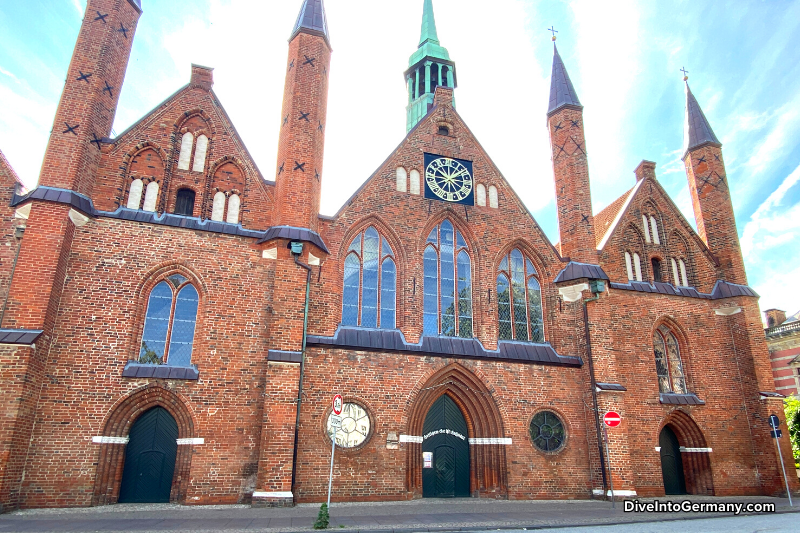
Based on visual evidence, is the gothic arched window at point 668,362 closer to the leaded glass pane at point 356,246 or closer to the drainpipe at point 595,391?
the drainpipe at point 595,391

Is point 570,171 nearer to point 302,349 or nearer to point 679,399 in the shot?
point 679,399

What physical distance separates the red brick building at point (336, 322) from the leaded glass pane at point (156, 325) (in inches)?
2.3

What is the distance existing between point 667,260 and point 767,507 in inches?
375

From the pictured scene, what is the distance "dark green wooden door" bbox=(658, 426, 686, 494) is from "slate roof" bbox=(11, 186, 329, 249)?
13.9 metres

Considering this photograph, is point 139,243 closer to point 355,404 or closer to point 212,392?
point 212,392

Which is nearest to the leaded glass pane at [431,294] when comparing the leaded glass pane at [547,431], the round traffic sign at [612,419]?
the leaded glass pane at [547,431]

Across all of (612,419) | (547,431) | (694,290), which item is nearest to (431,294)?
(547,431)

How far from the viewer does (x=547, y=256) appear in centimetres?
1991

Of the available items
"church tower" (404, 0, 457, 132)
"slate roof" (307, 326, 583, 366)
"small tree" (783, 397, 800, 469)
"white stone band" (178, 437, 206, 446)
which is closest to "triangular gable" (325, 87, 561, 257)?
"slate roof" (307, 326, 583, 366)

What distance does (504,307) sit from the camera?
18.9 metres

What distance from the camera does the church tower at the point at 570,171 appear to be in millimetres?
19781

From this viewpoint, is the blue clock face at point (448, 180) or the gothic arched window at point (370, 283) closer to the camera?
the gothic arched window at point (370, 283)

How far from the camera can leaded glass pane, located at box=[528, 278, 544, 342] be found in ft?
62.2

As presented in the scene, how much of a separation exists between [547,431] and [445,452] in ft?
11.1
